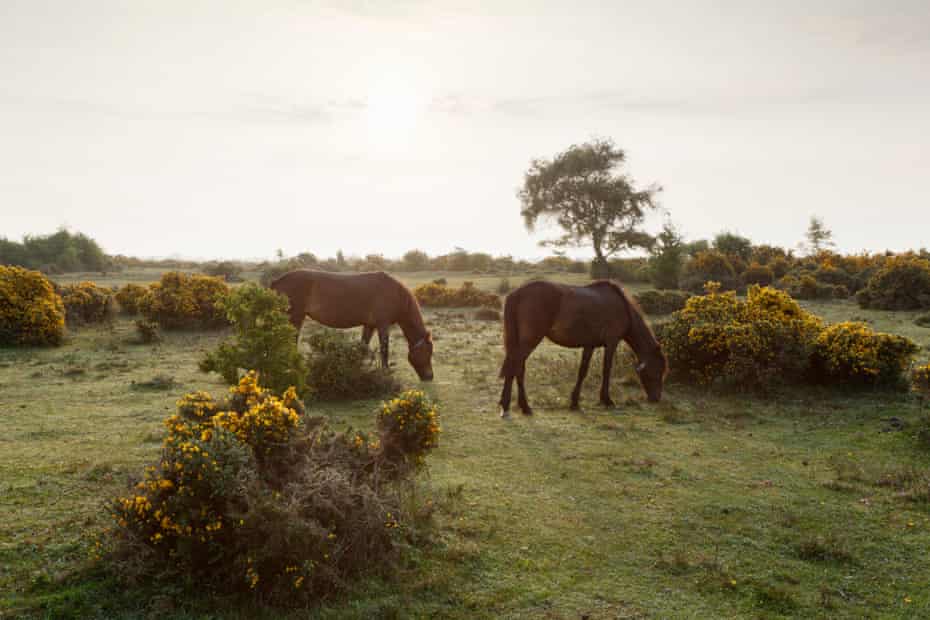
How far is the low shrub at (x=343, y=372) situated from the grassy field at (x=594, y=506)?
0.45 meters

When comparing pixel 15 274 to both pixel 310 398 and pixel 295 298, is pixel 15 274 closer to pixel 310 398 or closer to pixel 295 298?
pixel 295 298

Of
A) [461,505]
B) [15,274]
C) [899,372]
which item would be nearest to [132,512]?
[461,505]

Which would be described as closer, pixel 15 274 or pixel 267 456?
pixel 267 456

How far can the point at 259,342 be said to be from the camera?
8.30 m

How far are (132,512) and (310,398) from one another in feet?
21.8

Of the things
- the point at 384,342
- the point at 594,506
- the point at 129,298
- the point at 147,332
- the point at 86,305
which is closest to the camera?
the point at 594,506

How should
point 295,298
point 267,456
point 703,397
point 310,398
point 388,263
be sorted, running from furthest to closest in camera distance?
point 388,263 → point 295,298 → point 703,397 → point 310,398 → point 267,456

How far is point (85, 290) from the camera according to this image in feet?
68.7

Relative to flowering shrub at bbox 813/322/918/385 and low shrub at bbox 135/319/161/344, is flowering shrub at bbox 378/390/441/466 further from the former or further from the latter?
low shrub at bbox 135/319/161/344

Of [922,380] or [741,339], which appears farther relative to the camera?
[741,339]

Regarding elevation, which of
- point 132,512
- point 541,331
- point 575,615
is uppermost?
point 541,331

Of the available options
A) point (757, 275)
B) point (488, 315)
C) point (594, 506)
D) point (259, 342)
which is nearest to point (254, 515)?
point (594, 506)

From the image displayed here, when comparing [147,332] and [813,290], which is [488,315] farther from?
[813,290]

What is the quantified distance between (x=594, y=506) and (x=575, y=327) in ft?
14.3
